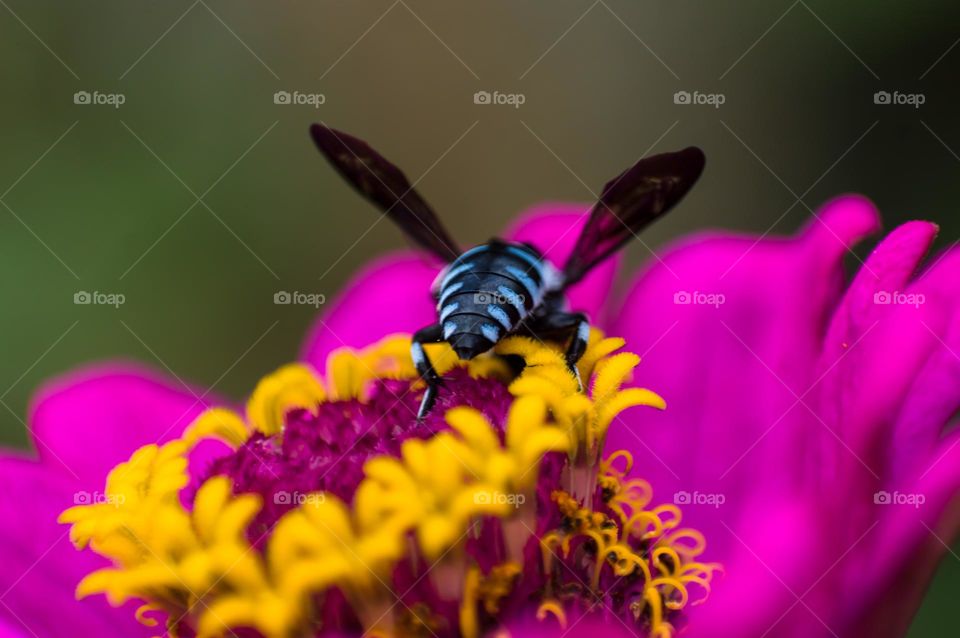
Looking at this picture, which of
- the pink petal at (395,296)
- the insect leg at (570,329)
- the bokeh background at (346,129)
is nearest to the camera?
the insect leg at (570,329)

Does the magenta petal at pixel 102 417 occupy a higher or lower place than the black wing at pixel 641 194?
lower

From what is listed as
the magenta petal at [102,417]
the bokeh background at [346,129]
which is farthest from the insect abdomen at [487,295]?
the bokeh background at [346,129]

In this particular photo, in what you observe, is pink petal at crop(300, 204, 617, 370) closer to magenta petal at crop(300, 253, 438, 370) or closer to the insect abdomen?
magenta petal at crop(300, 253, 438, 370)

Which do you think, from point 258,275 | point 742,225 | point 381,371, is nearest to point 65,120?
point 258,275

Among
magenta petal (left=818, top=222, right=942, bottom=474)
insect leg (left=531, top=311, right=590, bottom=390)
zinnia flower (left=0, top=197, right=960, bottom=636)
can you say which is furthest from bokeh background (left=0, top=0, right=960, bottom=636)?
insect leg (left=531, top=311, right=590, bottom=390)

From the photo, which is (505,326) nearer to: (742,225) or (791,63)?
(742,225)

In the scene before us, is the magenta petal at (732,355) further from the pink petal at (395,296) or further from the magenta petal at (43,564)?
the magenta petal at (43,564)
